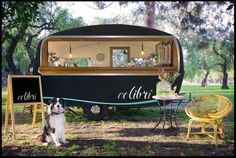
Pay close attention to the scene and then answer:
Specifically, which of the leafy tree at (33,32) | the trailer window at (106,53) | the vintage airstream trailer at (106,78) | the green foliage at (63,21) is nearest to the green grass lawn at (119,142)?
the vintage airstream trailer at (106,78)

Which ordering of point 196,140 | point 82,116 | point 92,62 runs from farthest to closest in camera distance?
point 92,62
point 82,116
point 196,140

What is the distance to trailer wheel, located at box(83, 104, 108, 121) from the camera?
6430 millimetres

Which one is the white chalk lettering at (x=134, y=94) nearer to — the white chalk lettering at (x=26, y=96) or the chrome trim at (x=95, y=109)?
the chrome trim at (x=95, y=109)

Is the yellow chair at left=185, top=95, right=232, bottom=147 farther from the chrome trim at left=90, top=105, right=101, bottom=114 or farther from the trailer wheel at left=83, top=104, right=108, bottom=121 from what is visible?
the chrome trim at left=90, top=105, right=101, bottom=114

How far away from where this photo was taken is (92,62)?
9.20m

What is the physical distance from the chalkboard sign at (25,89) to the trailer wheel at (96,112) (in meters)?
1.49

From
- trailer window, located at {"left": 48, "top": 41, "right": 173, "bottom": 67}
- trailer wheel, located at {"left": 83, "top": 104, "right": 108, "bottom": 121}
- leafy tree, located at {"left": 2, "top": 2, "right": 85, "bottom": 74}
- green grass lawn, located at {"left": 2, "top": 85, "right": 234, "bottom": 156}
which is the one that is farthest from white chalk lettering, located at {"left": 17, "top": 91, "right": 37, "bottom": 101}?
leafy tree, located at {"left": 2, "top": 2, "right": 85, "bottom": 74}

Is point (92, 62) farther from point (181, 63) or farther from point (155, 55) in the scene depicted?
point (181, 63)

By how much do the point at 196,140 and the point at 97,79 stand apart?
2.51 meters

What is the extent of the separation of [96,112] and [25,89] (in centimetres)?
191

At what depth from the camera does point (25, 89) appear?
503 cm

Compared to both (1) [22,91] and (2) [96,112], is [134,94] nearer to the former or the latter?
(2) [96,112]

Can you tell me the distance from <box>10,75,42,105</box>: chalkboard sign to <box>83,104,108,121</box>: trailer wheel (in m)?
1.49

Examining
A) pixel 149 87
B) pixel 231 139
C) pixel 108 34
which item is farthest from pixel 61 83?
pixel 231 139
